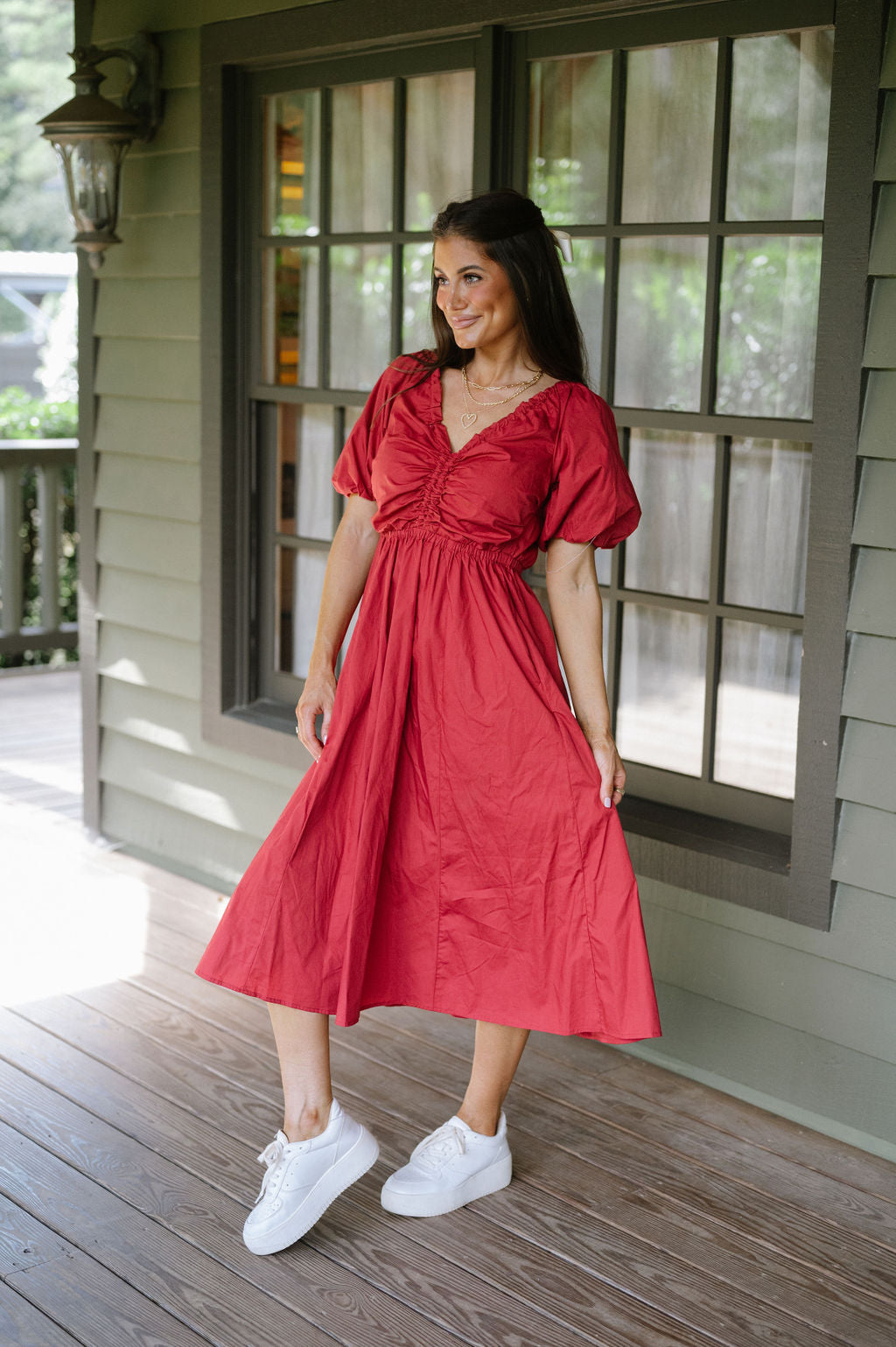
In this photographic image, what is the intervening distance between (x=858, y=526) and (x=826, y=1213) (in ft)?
3.91

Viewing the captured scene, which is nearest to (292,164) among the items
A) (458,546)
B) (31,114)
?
(458,546)

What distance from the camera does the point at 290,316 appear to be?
149 inches

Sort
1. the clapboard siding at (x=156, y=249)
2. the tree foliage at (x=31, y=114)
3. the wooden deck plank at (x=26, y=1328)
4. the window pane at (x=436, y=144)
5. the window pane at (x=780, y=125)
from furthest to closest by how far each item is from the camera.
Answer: the tree foliage at (x=31, y=114)
the clapboard siding at (x=156, y=249)
the window pane at (x=436, y=144)
the window pane at (x=780, y=125)
the wooden deck plank at (x=26, y=1328)

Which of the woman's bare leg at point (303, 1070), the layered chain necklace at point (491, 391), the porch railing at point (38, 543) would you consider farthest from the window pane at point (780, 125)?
the porch railing at point (38, 543)

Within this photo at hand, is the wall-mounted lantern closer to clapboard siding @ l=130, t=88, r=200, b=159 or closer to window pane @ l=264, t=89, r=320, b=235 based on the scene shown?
clapboard siding @ l=130, t=88, r=200, b=159

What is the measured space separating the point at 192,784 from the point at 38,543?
334 centimetres

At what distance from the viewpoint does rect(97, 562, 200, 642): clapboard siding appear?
4.06 metres

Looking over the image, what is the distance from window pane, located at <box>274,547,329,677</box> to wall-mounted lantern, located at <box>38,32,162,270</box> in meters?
1.00

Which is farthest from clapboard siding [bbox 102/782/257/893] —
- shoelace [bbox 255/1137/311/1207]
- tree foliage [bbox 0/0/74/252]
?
tree foliage [bbox 0/0/74/252]

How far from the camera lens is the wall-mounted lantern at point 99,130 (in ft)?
12.4

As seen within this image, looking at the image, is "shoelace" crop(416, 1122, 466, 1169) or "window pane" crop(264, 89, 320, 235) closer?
"shoelace" crop(416, 1122, 466, 1169)

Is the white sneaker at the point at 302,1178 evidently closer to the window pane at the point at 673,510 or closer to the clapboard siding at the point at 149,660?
the window pane at the point at 673,510

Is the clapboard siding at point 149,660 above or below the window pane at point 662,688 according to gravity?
below

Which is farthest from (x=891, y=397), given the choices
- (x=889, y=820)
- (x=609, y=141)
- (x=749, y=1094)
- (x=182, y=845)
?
(x=182, y=845)
